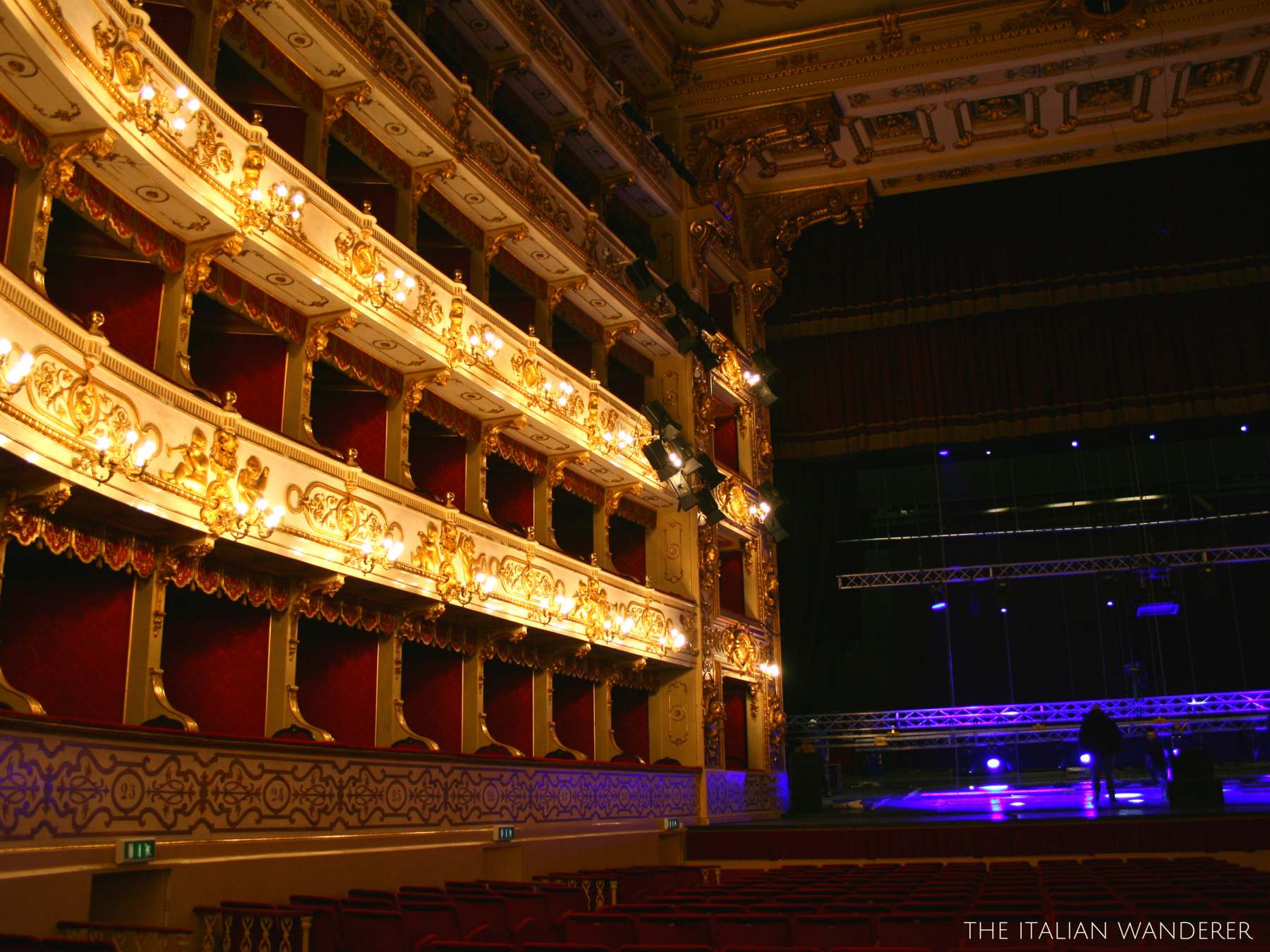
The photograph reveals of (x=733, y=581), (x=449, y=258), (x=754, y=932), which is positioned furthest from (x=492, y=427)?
(x=754, y=932)

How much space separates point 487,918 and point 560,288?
10.0 m

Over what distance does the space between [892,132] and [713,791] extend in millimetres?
10959

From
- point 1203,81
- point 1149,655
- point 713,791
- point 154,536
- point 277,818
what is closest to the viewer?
point 277,818

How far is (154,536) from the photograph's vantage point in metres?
8.31

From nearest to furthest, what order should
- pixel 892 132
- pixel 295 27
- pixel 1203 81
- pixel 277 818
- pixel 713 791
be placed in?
pixel 277 818 → pixel 295 27 → pixel 713 791 → pixel 1203 81 → pixel 892 132

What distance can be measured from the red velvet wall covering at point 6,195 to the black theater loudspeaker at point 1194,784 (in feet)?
43.9

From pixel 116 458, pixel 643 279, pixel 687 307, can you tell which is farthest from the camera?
pixel 687 307

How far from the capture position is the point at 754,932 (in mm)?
4828

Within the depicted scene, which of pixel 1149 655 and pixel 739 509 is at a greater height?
pixel 739 509

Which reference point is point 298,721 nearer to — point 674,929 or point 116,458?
point 116,458

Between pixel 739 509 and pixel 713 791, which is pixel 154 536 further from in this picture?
pixel 739 509

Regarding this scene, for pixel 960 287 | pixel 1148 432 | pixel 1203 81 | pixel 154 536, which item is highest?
pixel 1203 81

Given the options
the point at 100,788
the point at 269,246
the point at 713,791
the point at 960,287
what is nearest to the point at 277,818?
the point at 100,788

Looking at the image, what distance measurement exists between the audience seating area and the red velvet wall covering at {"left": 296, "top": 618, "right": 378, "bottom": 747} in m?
2.75
